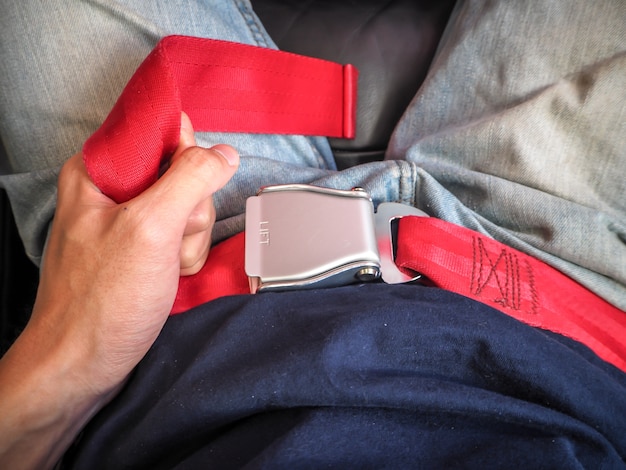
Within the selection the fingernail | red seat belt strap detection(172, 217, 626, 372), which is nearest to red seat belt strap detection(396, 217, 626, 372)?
red seat belt strap detection(172, 217, 626, 372)

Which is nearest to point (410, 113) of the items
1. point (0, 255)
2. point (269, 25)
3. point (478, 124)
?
point (478, 124)

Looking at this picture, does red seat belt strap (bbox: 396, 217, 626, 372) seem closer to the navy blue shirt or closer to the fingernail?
the navy blue shirt

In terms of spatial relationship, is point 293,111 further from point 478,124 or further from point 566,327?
point 566,327

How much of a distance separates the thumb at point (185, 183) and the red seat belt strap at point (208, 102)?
3cm

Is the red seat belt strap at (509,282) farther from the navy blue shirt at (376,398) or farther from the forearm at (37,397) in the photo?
the forearm at (37,397)

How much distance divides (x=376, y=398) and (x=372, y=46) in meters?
0.50

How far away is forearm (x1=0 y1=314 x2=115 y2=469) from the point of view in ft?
1.24

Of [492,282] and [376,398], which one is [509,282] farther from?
[376,398]

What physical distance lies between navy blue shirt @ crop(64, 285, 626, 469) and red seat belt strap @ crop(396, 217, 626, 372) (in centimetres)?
3

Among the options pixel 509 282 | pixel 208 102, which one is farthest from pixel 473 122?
pixel 208 102

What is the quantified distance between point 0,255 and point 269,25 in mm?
466

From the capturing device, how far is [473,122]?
0.50 meters

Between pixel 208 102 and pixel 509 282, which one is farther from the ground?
pixel 208 102

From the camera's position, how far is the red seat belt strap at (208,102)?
376mm
